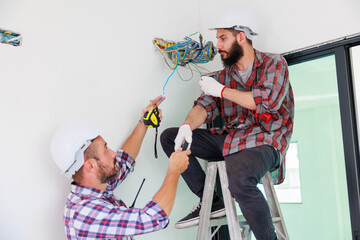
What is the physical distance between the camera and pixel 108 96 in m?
2.19

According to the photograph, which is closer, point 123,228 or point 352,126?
point 123,228

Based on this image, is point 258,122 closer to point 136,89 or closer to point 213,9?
point 136,89

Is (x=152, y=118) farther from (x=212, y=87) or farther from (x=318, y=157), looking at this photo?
(x=318, y=157)

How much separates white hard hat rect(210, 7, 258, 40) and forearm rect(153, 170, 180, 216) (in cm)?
98

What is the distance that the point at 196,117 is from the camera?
2.20 meters

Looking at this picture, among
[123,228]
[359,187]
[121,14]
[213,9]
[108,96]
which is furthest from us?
[213,9]

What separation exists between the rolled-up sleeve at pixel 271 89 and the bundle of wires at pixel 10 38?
1.22 meters

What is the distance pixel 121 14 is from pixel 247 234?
154cm

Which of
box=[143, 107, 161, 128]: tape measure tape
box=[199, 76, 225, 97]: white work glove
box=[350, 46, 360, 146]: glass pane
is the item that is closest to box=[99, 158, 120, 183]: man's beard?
box=[143, 107, 161, 128]: tape measure tape

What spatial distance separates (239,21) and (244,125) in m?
0.60

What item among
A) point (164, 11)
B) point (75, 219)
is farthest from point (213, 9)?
point (75, 219)

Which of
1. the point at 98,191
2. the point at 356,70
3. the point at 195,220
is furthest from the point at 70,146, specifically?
the point at 356,70

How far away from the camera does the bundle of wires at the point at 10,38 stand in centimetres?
178

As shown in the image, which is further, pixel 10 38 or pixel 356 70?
pixel 356 70
